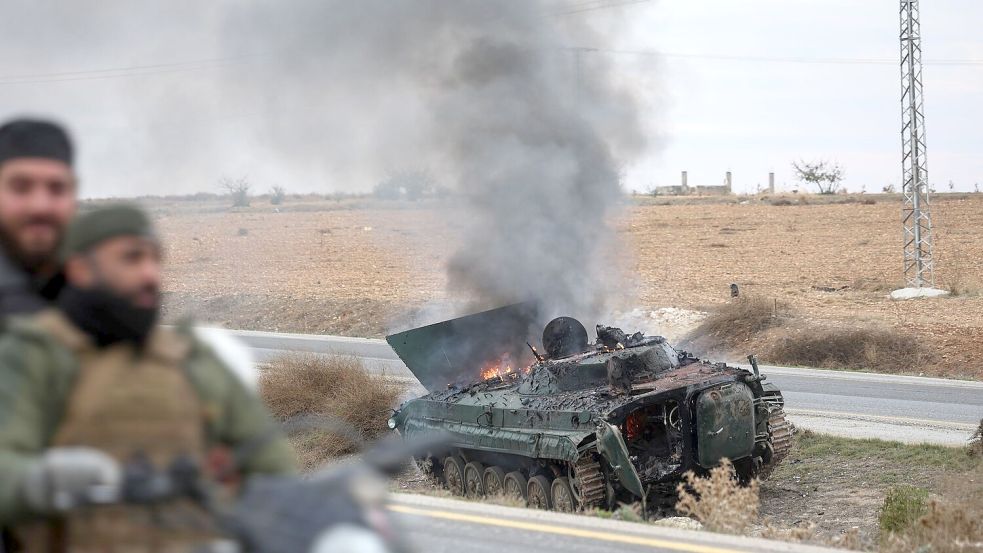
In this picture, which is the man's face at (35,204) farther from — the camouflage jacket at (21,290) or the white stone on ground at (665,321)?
the white stone on ground at (665,321)

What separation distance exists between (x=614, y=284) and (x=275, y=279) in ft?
83.3

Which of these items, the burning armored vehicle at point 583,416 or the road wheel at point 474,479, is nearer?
the burning armored vehicle at point 583,416

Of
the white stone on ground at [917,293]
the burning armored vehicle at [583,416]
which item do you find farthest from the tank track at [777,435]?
the white stone on ground at [917,293]

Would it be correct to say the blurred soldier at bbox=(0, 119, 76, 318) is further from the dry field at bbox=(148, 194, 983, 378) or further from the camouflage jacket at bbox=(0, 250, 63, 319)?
the dry field at bbox=(148, 194, 983, 378)

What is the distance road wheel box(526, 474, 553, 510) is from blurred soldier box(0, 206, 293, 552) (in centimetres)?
1158

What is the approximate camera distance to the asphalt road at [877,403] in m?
17.2

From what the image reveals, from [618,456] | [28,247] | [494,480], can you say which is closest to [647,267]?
[494,480]

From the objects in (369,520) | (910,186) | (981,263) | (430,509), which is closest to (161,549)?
(369,520)

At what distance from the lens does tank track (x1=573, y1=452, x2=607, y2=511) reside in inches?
510

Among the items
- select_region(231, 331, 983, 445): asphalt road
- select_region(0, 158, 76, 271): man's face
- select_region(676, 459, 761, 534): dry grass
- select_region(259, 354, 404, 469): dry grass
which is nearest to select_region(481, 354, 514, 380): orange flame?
select_region(259, 354, 404, 469): dry grass

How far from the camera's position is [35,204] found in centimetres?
286

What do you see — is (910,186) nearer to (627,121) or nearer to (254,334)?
(627,121)

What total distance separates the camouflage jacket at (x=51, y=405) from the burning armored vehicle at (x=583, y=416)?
391 inches

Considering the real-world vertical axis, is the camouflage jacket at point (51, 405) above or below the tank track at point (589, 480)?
above
